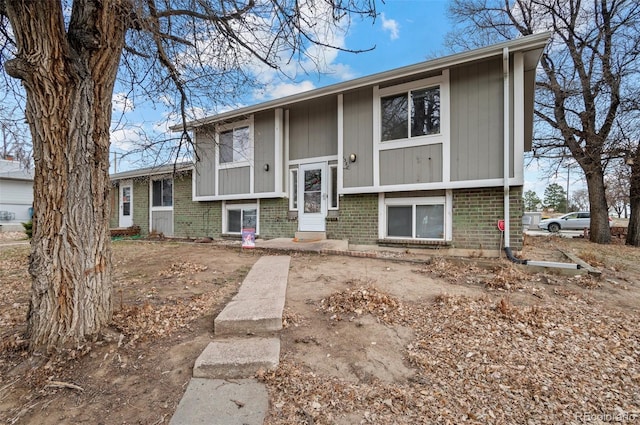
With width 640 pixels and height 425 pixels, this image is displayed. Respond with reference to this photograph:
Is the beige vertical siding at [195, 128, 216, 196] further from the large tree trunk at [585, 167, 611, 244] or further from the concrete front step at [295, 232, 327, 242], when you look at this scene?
the large tree trunk at [585, 167, 611, 244]

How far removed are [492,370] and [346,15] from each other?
381cm

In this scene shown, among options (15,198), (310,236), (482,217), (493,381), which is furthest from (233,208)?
(15,198)

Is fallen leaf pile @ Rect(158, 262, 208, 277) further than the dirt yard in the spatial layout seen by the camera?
Yes

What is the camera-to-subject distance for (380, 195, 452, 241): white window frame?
6789 millimetres

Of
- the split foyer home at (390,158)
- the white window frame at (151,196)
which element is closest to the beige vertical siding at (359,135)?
the split foyer home at (390,158)

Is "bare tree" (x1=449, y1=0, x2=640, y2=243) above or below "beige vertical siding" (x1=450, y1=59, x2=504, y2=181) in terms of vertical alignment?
above

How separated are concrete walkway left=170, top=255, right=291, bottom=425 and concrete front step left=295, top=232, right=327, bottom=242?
482 centimetres

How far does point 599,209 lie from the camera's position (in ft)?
37.9

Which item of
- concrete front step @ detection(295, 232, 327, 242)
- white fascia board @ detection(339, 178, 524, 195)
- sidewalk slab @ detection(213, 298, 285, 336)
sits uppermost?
white fascia board @ detection(339, 178, 524, 195)

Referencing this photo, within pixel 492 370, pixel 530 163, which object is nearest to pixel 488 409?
pixel 492 370

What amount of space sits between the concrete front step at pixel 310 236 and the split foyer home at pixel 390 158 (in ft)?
0.20

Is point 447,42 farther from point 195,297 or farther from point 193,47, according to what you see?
point 195,297

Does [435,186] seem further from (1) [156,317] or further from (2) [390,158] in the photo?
(1) [156,317]

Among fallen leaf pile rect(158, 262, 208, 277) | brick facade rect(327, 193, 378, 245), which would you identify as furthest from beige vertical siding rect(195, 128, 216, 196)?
fallen leaf pile rect(158, 262, 208, 277)
